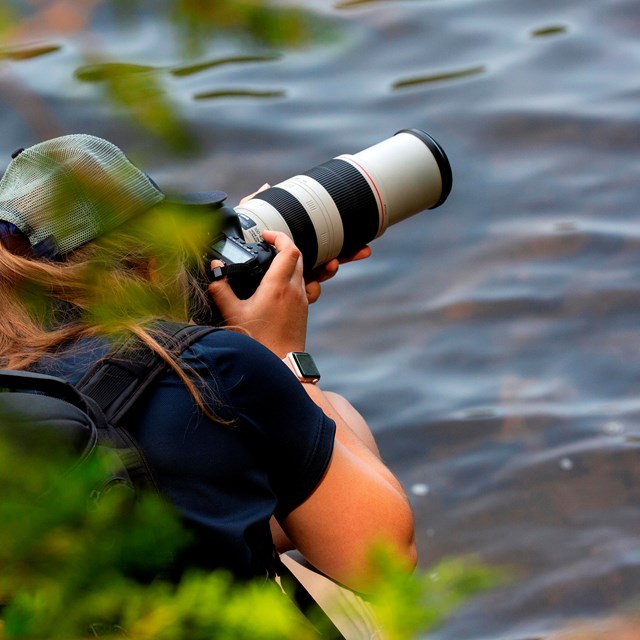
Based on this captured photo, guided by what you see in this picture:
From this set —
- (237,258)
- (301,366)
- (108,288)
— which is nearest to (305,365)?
(301,366)

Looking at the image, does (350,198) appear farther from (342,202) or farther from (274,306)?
(274,306)

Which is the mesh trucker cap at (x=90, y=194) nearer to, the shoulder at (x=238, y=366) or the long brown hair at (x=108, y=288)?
the long brown hair at (x=108, y=288)

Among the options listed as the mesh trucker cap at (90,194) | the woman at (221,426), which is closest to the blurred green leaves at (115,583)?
the mesh trucker cap at (90,194)

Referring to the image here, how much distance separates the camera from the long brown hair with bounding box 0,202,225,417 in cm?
61

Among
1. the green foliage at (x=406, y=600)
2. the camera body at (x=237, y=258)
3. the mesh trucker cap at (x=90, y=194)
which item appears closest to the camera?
the green foliage at (x=406, y=600)

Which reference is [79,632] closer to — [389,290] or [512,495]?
[512,495]

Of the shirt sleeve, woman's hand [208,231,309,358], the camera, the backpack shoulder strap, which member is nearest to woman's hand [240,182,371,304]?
the camera

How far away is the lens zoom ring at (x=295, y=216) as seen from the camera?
1604mm

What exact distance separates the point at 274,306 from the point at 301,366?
83 millimetres

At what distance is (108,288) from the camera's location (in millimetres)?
614

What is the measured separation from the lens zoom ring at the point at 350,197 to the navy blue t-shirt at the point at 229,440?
0.54m

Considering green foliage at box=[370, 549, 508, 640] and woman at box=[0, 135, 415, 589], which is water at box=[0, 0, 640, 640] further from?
green foliage at box=[370, 549, 508, 640]

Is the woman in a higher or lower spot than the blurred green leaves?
lower

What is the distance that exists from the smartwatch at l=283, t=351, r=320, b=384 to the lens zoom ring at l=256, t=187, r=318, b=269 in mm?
255
